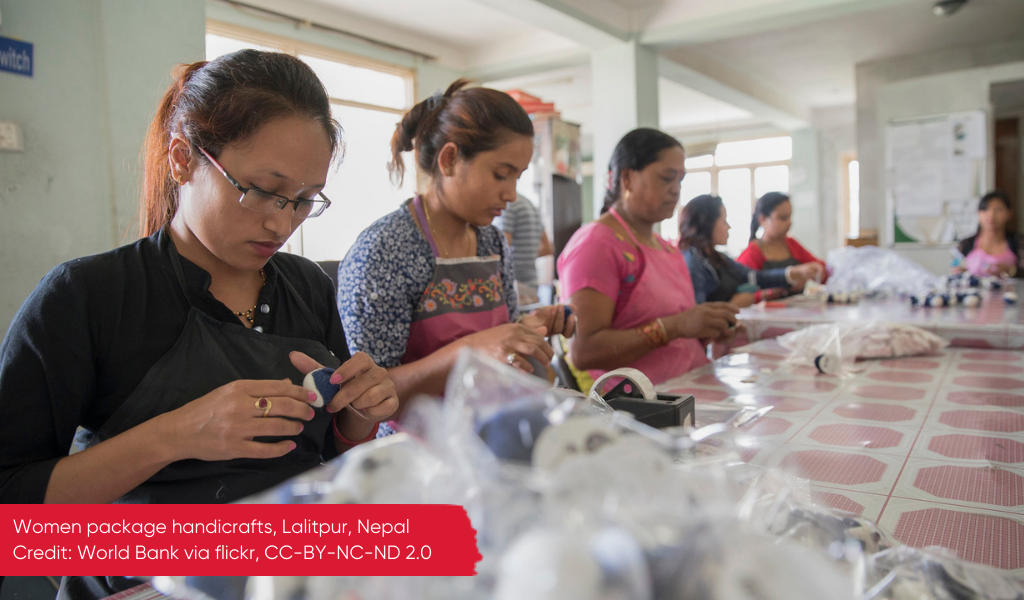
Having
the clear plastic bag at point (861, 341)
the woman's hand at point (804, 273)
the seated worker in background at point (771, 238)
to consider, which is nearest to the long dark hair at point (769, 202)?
the seated worker in background at point (771, 238)

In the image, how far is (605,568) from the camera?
304mm

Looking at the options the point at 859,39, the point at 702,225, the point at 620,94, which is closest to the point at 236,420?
the point at 702,225

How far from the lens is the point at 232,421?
0.77 metres

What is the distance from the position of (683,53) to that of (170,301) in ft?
22.2

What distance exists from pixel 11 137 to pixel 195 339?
2.10 metres

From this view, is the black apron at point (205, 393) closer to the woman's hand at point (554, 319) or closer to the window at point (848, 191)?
the woman's hand at point (554, 319)

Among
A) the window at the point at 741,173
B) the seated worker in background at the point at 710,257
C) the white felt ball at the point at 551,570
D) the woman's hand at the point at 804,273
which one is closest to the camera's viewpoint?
the white felt ball at the point at 551,570

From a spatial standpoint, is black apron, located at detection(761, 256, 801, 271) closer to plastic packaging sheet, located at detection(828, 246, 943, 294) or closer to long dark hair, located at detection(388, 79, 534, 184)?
plastic packaging sheet, located at detection(828, 246, 943, 294)

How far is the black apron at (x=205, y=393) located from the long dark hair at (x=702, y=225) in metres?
2.89

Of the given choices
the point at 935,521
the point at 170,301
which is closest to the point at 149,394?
the point at 170,301

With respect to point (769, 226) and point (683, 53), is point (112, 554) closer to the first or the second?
point (769, 226)

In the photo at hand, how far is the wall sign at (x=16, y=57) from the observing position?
2.33 m

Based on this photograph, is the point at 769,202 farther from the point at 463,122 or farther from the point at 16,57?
the point at 16,57

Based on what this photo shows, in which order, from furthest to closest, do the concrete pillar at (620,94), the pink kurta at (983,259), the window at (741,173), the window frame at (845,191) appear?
the window at (741,173), the window frame at (845,191), the concrete pillar at (620,94), the pink kurta at (983,259)
